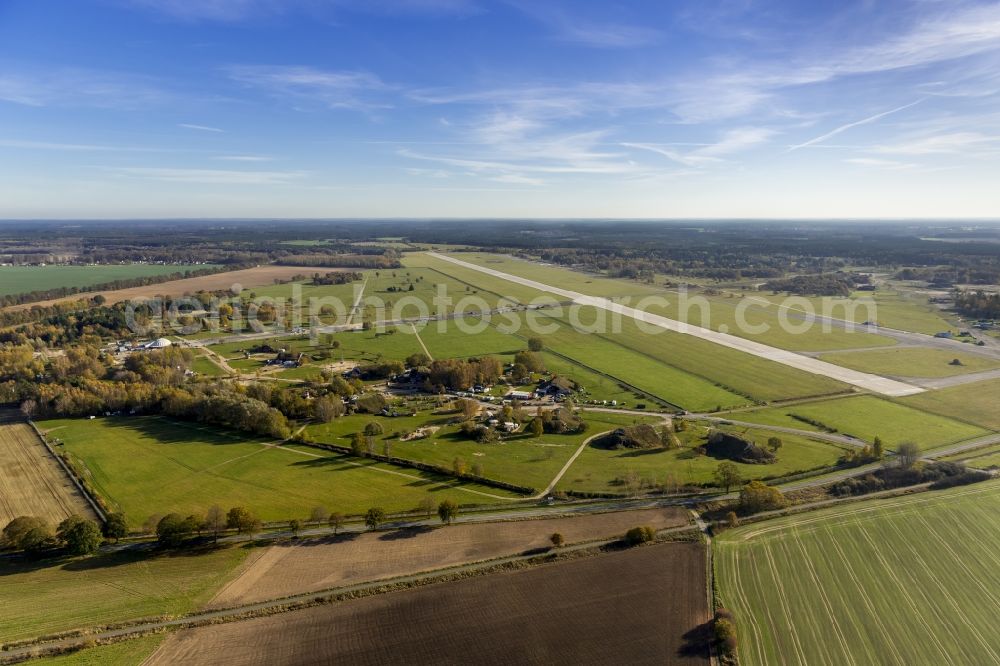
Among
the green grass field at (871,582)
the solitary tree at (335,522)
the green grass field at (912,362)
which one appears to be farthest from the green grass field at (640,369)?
the solitary tree at (335,522)

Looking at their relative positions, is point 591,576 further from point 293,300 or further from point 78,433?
point 293,300

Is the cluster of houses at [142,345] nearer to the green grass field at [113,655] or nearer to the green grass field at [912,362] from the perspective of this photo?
the green grass field at [113,655]

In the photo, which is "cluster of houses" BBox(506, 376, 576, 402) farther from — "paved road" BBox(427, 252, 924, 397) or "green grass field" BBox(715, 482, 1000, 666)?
"paved road" BBox(427, 252, 924, 397)

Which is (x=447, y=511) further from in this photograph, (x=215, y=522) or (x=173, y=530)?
(x=173, y=530)

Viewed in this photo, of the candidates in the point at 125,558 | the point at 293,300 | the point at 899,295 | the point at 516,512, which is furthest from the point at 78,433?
the point at 899,295

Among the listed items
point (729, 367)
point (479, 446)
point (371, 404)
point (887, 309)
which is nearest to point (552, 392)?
point (479, 446)

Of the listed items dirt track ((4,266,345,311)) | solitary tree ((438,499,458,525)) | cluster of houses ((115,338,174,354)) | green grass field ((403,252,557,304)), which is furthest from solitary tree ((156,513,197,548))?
dirt track ((4,266,345,311))
